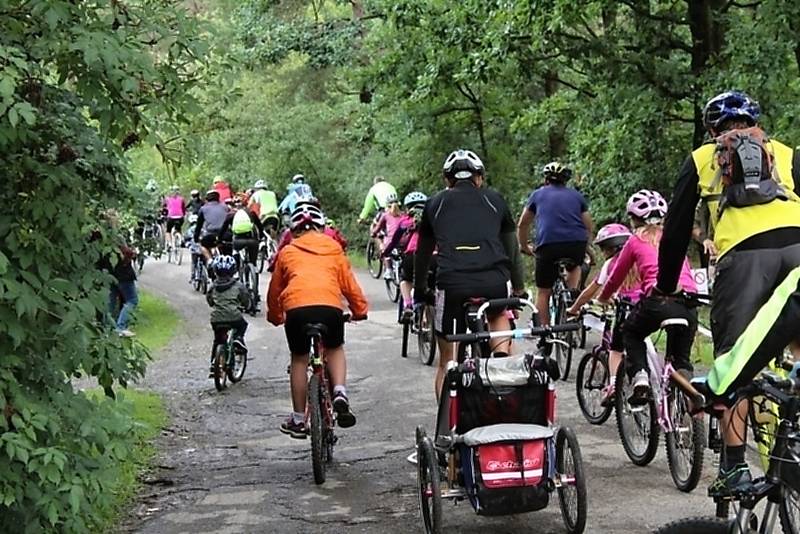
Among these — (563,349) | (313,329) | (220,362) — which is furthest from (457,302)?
(220,362)

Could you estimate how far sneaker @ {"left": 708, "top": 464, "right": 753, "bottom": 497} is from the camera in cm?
350

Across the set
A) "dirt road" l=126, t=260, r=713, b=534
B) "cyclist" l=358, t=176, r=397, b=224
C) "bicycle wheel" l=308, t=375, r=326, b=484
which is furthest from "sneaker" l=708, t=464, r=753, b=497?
"cyclist" l=358, t=176, r=397, b=224

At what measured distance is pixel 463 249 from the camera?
7637 mm

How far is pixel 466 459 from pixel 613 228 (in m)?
3.88

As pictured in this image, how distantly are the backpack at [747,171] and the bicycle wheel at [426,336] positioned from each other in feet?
26.4

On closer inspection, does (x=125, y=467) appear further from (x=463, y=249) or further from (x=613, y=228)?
(x=613, y=228)

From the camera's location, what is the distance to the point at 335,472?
27.9 ft

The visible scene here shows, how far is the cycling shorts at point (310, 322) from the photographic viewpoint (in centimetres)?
841

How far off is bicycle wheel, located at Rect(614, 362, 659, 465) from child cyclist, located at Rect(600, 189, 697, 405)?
163mm

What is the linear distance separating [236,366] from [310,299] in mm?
4748

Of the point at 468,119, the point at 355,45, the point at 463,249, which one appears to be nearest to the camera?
the point at 463,249

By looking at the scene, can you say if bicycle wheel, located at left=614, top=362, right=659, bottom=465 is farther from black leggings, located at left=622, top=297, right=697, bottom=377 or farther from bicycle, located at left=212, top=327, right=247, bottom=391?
bicycle, located at left=212, top=327, right=247, bottom=391

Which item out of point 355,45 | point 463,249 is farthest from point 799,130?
point 355,45

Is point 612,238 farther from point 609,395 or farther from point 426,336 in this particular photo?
point 426,336
